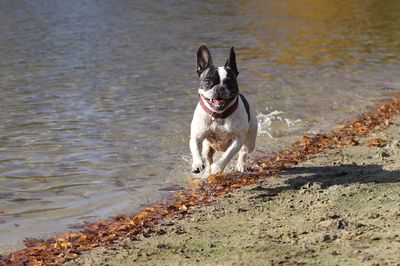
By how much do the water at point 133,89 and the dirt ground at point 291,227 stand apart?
1.23 meters

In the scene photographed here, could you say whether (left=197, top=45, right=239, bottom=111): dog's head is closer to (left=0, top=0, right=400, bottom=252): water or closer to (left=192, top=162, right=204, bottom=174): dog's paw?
(left=192, top=162, right=204, bottom=174): dog's paw

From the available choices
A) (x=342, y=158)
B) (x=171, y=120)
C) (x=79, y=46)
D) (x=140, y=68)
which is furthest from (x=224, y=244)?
(x=79, y=46)

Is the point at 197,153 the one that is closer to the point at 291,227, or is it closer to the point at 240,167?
the point at 240,167

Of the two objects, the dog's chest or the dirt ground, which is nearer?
the dirt ground

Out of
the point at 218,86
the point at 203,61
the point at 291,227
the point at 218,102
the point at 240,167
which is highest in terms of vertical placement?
the point at 203,61

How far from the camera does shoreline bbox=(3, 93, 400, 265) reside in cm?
593

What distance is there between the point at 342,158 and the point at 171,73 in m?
7.75

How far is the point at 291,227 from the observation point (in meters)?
5.80

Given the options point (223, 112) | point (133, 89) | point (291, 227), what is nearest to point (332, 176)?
point (223, 112)

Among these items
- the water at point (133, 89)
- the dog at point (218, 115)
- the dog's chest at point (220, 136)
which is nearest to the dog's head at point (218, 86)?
the dog at point (218, 115)

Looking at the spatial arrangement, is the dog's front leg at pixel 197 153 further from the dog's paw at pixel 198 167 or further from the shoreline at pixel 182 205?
the shoreline at pixel 182 205

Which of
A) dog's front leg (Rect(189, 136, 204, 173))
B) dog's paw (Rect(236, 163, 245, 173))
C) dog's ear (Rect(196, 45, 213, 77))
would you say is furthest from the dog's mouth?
dog's paw (Rect(236, 163, 245, 173))

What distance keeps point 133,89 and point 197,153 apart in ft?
21.8

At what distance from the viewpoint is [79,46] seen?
778 inches
